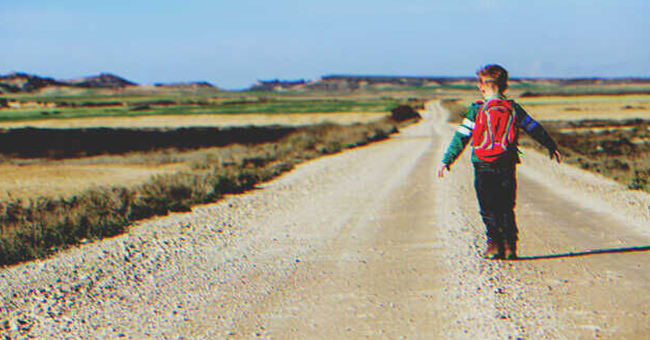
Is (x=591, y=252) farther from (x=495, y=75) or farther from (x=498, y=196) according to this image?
(x=495, y=75)

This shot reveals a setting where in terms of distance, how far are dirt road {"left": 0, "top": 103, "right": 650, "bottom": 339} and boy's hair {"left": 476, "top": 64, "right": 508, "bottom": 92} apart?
5.82 ft

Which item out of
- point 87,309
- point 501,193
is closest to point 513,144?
point 501,193

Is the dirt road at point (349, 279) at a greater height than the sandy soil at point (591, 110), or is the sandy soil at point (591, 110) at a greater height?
the sandy soil at point (591, 110)

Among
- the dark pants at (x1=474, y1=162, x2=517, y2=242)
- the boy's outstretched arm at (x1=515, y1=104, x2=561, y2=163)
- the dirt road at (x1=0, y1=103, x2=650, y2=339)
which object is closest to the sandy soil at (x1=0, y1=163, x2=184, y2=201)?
the dirt road at (x1=0, y1=103, x2=650, y2=339)

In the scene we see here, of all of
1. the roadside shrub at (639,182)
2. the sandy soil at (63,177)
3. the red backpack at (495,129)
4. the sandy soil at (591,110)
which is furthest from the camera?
the sandy soil at (591,110)

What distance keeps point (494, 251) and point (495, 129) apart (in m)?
1.28

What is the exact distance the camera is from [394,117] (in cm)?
7350

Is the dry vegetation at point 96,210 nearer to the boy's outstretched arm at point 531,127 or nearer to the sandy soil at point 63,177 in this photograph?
the sandy soil at point 63,177

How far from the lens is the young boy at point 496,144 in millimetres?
5914

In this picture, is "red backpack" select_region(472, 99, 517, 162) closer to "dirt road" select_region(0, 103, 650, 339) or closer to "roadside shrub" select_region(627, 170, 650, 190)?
"dirt road" select_region(0, 103, 650, 339)

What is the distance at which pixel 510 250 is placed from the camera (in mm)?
6375

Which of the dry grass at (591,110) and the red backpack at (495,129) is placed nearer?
the red backpack at (495,129)

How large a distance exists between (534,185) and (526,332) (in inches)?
402

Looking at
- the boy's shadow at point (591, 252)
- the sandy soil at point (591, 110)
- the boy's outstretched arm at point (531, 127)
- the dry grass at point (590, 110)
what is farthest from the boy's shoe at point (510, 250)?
the sandy soil at point (591, 110)
